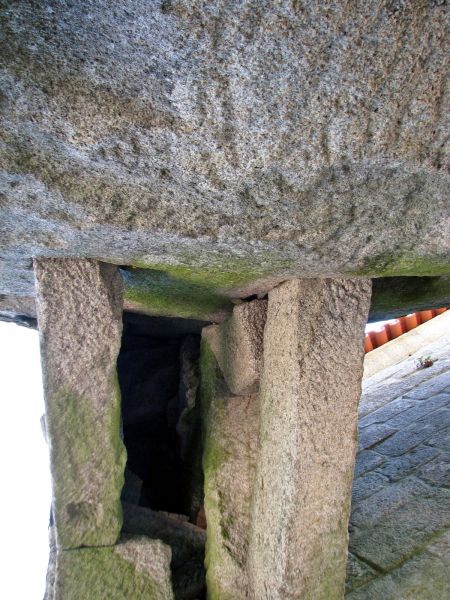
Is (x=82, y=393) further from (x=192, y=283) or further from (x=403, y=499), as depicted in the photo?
(x=403, y=499)

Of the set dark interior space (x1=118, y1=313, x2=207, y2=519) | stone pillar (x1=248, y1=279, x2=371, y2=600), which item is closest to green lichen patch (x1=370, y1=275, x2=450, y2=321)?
stone pillar (x1=248, y1=279, x2=371, y2=600)

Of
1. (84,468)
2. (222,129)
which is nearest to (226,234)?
(222,129)

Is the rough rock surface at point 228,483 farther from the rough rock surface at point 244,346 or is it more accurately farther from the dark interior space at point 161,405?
the dark interior space at point 161,405

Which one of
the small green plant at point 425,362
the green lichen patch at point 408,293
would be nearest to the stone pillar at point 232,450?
the green lichen patch at point 408,293

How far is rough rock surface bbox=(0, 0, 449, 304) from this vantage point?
0.53 meters

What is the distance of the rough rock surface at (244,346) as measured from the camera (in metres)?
1.26

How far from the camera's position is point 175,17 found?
510 mm

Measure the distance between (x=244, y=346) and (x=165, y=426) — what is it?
30.0 inches

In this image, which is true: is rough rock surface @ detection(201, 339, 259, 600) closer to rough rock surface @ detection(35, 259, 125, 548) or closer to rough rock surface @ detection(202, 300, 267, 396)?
rough rock surface @ detection(202, 300, 267, 396)

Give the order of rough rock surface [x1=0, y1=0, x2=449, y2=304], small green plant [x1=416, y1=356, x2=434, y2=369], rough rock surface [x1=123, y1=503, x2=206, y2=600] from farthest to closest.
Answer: small green plant [x1=416, y1=356, x2=434, y2=369]
rough rock surface [x1=123, y1=503, x2=206, y2=600]
rough rock surface [x1=0, y1=0, x2=449, y2=304]

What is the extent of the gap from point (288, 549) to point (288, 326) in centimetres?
46

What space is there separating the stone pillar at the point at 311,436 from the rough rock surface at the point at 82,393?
35cm

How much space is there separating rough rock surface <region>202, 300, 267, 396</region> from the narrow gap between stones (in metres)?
0.30

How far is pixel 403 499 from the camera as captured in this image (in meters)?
1.80
